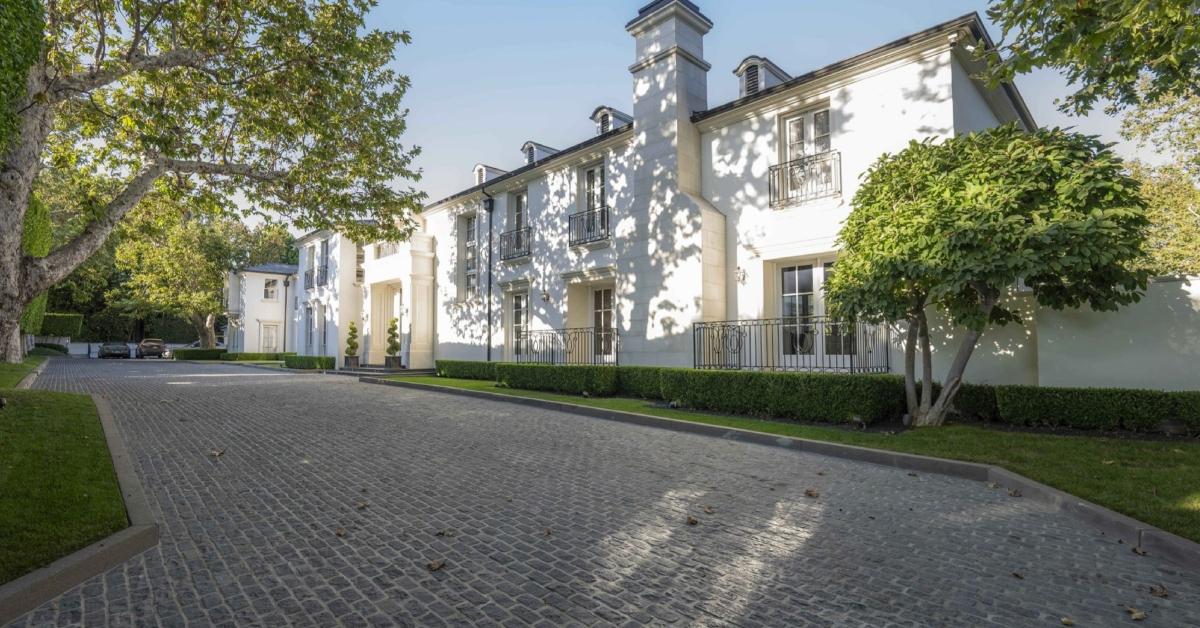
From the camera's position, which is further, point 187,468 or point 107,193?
point 107,193

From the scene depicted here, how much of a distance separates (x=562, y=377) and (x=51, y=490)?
9962 millimetres

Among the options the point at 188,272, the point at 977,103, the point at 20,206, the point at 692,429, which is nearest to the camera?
the point at 20,206

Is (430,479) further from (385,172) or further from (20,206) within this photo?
(385,172)

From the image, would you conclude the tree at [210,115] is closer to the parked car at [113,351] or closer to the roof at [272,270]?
the roof at [272,270]

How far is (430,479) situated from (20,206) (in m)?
7.79

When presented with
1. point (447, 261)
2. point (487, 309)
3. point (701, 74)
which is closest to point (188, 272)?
point (447, 261)

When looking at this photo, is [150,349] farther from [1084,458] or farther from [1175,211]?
[1175,211]

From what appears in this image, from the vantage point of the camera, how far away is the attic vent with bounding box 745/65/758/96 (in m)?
13.5

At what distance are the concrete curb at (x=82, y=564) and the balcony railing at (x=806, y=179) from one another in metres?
10.8

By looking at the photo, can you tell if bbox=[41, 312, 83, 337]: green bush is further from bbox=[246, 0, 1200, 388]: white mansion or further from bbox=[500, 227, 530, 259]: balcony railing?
bbox=[500, 227, 530, 259]: balcony railing

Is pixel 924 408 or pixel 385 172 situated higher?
pixel 385 172

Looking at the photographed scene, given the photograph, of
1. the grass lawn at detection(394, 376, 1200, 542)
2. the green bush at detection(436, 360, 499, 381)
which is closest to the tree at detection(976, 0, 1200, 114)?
the grass lawn at detection(394, 376, 1200, 542)

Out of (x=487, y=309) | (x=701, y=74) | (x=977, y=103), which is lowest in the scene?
(x=487, y=309)

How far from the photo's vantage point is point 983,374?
898cm
